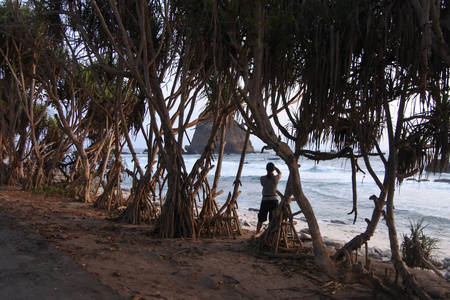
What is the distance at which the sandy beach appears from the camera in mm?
3004

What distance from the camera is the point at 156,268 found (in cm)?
390

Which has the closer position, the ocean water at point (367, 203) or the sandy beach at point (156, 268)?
the sandy beach at point (156, 268)

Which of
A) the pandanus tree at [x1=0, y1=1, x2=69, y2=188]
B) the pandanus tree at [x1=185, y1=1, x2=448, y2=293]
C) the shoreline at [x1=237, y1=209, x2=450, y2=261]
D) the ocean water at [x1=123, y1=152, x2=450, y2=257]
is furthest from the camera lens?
the ocean water at [x1=123, y1=152, x2=450, y2=257]

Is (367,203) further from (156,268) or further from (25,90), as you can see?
(156,268)

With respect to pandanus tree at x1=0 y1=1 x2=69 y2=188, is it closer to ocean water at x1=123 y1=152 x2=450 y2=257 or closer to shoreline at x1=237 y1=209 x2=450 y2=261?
ocean water at x1=123 y1=152 x2=450 y2=257

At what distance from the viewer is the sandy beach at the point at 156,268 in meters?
3.00

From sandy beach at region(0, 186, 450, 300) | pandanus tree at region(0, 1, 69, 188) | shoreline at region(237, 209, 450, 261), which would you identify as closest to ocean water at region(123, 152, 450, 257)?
shoreline at region(237, 209, 450, 261)

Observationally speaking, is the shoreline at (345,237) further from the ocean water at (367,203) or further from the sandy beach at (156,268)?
the sandy beach at (156,268)

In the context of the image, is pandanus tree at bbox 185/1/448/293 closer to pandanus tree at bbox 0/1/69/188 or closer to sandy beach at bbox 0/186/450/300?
sandy beach at bbox 0/186/450/300

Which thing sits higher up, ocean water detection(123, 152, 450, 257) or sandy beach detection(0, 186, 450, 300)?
sandy beach detection(0, 186, 450, 300)

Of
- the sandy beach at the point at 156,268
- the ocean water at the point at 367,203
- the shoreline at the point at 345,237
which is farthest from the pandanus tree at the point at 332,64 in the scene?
the ocean water at the point at 367,203

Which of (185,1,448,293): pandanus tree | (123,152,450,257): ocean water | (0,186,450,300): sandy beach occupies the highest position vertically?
(185,1,448,293): pandanus tree

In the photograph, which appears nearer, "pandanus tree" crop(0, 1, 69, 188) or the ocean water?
"pandanus tree" crop(0, 1, 69, 188)

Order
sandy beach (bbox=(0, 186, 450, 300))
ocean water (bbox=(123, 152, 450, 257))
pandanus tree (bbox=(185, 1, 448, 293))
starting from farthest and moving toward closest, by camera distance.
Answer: ocean water (bbox=(123, 152, 450, 257))
pandanus tree (bbox=(185, 1, 448, 293))
sandy beach (bbox=(0, 186, 450, 300))
